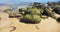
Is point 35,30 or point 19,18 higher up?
point 19,18

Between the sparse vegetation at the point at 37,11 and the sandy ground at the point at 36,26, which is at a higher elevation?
the sparse vegetation at the point at 37,11

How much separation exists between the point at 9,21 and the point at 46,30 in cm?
37

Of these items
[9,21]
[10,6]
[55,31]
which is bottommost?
[55,31]

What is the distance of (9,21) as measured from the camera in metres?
1.16

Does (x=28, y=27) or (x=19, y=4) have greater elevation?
(x=19, y=4)

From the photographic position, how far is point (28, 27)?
1.16 m

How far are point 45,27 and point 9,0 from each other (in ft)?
1.45

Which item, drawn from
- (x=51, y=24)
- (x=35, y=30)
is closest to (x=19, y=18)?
(x=35, y=30)

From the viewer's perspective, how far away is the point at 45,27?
1.18 meters

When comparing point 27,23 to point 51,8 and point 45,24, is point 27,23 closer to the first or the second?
point 45,24

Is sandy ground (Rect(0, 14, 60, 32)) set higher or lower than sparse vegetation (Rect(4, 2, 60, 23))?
lower

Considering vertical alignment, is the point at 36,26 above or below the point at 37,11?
below

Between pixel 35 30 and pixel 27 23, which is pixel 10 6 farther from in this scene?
pixel 35 30

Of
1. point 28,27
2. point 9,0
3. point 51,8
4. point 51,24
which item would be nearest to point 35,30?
point 28,27
